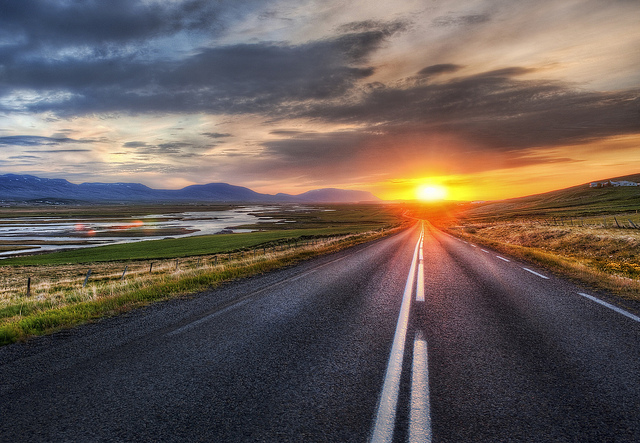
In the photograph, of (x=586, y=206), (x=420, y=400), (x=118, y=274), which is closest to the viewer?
(x=420, y=400)

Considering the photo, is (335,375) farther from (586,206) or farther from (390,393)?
(586,206)

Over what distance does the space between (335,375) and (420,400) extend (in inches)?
41.7

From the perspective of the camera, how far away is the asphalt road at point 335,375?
2932 millimetres

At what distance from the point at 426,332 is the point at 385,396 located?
2.33 m

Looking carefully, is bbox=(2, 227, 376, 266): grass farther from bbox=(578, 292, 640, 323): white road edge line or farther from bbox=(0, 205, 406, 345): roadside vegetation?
bbox=(578, 292, 640, 323): white road edge line

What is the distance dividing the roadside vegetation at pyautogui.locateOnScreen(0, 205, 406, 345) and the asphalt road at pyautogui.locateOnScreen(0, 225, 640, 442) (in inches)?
50.6

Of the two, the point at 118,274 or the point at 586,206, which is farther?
the point at 586,206

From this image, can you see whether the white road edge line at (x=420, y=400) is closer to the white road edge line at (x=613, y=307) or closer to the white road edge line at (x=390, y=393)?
the white road edge line at (x=390, y=393)

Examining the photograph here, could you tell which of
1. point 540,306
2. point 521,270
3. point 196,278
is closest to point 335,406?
point 540,306

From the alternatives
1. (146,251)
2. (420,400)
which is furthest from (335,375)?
(146,251)

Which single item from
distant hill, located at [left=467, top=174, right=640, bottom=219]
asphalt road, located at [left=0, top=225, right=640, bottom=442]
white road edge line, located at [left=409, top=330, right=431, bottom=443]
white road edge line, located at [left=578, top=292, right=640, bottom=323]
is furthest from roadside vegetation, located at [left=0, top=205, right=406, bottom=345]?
distant hill, located at [left=467, top=174, right=640, bottom=219]

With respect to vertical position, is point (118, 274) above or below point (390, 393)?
below

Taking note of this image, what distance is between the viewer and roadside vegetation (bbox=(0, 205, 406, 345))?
7242 millimetres

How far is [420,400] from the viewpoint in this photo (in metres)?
3.29
